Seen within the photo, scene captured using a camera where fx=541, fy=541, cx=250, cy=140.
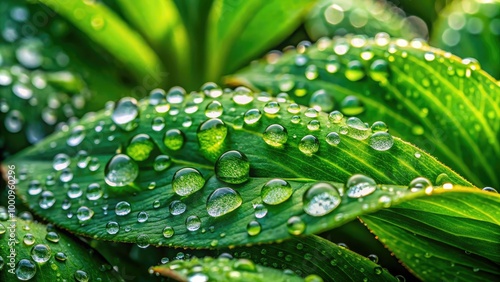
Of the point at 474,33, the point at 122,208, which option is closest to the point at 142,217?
the point at 122,208

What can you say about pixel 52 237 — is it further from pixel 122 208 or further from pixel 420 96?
pixel 420 96

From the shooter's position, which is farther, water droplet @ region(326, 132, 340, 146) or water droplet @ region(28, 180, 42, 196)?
water droplet @ region(28, 180, 42, 196)

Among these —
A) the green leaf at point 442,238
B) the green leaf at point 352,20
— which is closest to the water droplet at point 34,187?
the green leaf at point 442,238

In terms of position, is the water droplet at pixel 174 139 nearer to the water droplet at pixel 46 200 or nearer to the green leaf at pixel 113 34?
the water droplet at pixel 46 200

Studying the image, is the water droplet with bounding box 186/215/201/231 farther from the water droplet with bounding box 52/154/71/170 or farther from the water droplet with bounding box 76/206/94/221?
the water droplet with bounding box 52/154/71/170

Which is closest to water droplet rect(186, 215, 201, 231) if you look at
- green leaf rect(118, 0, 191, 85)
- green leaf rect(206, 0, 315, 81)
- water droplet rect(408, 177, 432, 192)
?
water droplet rect(408, 177, 432, 192)

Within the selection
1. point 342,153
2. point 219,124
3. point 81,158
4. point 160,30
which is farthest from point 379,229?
point 160,30
